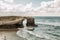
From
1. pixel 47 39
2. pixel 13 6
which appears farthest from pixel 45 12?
pixel 47 39

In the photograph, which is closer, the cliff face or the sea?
the sea

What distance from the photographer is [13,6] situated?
6609mm

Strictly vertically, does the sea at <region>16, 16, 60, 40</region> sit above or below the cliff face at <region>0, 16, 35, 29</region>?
below

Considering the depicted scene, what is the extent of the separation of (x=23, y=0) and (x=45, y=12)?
2.93 feet

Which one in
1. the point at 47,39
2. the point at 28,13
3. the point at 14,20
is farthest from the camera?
the point at 14,20

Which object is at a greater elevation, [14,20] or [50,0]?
[50,0]

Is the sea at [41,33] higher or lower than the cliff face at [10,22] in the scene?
lower

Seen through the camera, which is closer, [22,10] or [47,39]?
[47,39]

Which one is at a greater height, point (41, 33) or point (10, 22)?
point (10, 22)

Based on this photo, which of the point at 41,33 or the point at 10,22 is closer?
the point at 41,33

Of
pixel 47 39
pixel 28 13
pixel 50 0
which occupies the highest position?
pixel 50 0

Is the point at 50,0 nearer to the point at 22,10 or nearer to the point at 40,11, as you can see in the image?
the point at 40,11

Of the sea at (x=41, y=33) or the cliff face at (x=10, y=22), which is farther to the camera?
the cliff face at (x=10, y=22)

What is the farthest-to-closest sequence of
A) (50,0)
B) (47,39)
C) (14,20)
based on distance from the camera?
(14,20)
(50,0)
(47,39)
